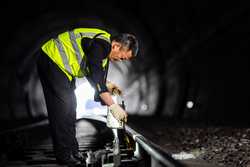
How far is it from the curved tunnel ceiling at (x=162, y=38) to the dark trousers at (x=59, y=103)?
848cm

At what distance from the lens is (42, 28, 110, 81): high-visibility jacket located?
4.46m

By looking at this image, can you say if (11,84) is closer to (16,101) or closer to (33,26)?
(16,101)

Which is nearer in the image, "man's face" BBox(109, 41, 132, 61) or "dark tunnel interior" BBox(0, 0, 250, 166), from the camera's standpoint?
"man's face" BBox(109, 41, 132, 61)

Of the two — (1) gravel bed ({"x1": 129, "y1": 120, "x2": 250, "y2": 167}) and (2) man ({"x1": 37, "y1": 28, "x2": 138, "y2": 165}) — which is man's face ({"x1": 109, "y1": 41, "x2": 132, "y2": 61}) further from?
(1) gravel bed ({"x1": 129, "y1": 120, "x2": 250, "y2": 167})

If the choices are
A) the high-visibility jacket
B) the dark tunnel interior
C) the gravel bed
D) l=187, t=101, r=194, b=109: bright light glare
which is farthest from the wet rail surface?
l=187, t=101, r=194, b=109: bright light glare

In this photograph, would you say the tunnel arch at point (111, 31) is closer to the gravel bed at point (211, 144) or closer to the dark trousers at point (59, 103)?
the gravel bed at point (211, 144)

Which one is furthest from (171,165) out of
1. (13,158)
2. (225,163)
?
(13,158)

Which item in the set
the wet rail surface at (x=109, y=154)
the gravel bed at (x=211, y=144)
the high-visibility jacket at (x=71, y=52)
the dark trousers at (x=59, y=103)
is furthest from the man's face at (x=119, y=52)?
the gravel bed at (x=211, y=144)

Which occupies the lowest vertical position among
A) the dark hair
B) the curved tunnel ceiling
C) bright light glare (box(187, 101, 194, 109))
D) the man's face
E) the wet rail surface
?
the wet rail surface

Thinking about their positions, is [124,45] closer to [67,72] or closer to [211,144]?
[67,72]

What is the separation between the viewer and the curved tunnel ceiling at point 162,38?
12.8 meters

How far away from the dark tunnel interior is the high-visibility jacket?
299 inches

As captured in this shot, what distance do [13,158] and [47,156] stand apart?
1.66ft

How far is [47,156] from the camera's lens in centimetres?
638
